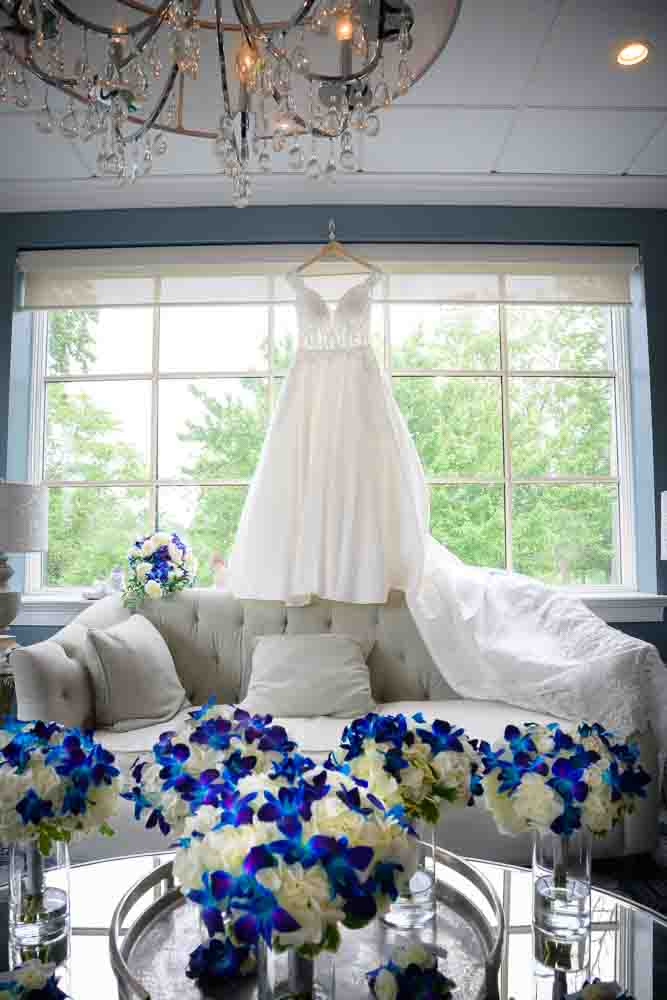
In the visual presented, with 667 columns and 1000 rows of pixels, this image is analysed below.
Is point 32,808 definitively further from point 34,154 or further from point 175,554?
point 34,154

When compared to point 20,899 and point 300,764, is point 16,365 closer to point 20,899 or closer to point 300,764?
point 20,899

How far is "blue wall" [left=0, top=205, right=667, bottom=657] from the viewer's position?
11.4ft

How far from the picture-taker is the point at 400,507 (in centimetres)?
276

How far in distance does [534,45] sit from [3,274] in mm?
2693

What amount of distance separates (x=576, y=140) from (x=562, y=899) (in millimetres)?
3049

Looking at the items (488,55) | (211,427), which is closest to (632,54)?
(488,55)

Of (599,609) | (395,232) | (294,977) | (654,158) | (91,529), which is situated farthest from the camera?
(91,529)

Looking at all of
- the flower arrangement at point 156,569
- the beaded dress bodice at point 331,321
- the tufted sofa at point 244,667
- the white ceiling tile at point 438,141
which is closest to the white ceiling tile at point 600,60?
the white ceiling tile at point 438,141

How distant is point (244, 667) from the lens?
105 inches

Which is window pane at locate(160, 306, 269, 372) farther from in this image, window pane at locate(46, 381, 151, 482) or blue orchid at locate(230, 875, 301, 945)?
blue orchid at locate(230, 875, 301, 945)

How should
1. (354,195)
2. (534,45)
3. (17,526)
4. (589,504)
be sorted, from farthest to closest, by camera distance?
(589,504) < (354,195) < (17,526) < (534,45)

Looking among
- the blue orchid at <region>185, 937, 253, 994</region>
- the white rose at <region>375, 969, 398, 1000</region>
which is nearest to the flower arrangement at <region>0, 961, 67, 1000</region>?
the blue orchid at <region>185, 937, 253, 994</region>

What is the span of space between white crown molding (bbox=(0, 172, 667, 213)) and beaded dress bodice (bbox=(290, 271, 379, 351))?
0.72 metres

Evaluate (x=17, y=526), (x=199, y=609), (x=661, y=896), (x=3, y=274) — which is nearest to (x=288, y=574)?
(x=199, y=609)
